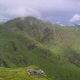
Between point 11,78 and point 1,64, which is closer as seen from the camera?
point 11,78

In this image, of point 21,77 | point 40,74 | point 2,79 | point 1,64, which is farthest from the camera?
point 1,64

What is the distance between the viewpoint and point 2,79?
3909 cm

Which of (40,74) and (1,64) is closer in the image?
(40,74)

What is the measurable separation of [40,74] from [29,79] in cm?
1462

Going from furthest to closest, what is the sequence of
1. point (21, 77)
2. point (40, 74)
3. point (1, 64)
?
1. point (1, 64)
2. point (40, 74)
3. point (21, 77)

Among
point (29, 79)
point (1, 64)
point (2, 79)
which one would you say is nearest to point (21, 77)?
point (29, 79)

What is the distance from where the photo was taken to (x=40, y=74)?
54.2 m

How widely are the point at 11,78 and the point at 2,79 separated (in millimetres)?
4443

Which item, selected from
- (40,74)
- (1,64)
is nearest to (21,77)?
(40,74)

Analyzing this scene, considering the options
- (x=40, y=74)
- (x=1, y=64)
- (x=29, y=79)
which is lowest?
(x=1, y=64)

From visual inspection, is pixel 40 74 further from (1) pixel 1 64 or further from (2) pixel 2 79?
(1) pixel 1 64

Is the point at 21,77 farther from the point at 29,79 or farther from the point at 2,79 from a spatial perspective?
the point at 2,79

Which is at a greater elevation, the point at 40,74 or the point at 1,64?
the point at 40,74

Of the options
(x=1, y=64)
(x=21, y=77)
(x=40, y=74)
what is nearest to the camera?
(x=21, y=77)
